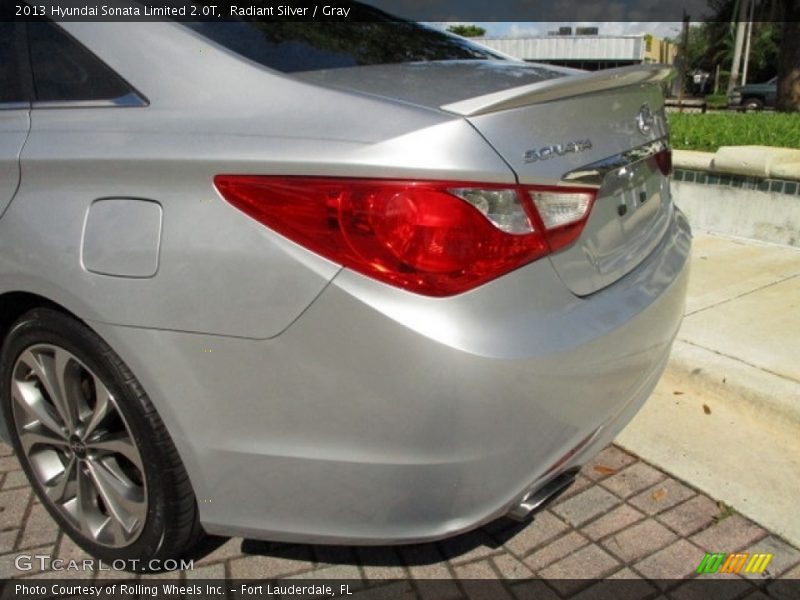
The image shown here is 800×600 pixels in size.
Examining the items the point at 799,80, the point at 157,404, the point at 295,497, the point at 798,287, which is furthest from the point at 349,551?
the point at 799,80

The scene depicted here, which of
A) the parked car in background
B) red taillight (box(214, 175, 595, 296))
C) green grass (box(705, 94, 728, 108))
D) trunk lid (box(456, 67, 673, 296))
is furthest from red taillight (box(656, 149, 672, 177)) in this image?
green grass (box(705, 94, 728, 108))

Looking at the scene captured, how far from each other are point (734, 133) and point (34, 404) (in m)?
6.18

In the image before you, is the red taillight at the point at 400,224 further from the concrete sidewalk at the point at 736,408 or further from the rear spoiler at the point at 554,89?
the concrete sidewalk at the point at 736,408

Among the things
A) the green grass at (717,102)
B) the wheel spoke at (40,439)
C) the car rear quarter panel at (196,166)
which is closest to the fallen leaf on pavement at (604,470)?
the car rear quarter panel at (196,166)

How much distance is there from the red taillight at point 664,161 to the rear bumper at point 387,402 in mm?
714

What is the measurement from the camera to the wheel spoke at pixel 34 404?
2.18 metres

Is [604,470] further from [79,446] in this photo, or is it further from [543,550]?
[79,446]

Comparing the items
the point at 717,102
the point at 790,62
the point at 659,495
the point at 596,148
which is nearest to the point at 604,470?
the point at 659,495

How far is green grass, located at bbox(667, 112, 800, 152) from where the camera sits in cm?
611

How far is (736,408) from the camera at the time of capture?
3.02 meters

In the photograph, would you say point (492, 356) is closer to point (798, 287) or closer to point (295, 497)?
point (295, 497)

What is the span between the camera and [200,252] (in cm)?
160

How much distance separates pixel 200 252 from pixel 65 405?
2.74 ft

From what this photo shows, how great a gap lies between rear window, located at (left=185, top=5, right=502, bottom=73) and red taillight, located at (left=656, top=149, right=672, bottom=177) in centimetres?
68
